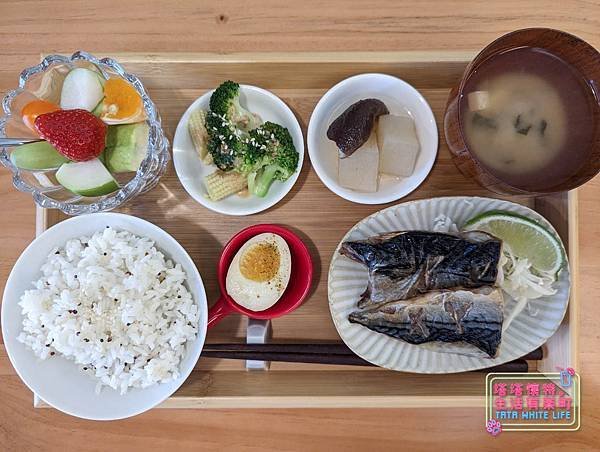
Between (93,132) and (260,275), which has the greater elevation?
(93,132)

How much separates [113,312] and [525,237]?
140 centimetres

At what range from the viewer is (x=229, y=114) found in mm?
1776

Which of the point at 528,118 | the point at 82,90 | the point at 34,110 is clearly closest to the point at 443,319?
the point at 528,118

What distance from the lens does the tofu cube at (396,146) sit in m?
1.80

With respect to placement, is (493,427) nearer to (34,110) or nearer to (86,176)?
(86,176)

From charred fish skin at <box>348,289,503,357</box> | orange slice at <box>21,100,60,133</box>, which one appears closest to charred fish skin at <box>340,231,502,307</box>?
charred fish skin at <box>348,289,503,357</box>

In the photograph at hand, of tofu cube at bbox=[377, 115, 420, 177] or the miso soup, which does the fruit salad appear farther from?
the miso soup

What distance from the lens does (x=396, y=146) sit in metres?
1.80

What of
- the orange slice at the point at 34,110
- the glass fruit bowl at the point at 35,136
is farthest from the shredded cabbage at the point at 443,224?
the orange slice at the point at 34,110

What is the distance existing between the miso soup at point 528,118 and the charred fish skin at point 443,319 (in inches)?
16.8

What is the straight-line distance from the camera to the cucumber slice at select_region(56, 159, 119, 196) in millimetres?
1635

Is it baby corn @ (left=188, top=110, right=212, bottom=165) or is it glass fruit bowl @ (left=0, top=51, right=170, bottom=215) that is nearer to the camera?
glass fruit bowl @ (left=0, top=51, right=170, bottom=215)

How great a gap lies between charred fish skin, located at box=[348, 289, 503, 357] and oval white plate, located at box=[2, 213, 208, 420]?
58 centimetres

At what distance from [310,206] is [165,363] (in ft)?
2.45
